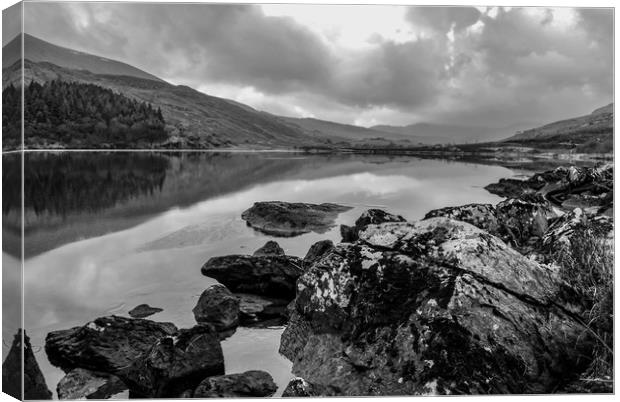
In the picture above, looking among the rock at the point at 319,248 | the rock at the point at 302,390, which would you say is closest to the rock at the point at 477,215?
the rock at the point at 319,248

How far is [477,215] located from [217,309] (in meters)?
4.21

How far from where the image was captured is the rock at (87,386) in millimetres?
5469

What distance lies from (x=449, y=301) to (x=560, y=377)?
1399 millimetres

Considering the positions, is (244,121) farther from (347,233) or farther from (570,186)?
(570,186)

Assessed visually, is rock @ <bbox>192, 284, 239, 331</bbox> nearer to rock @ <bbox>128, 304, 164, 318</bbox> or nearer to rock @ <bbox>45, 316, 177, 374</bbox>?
rock @ <bbox>128, 304, 164, 318</bbox>

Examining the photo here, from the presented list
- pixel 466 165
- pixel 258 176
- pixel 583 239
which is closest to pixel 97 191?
pixel 258 176

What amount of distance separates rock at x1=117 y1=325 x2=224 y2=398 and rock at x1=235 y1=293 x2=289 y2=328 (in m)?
1.46

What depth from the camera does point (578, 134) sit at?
7355 millimetres

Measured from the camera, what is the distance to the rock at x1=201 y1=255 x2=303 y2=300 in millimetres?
8047

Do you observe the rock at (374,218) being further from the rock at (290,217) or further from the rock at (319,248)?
the rock at (319,248)

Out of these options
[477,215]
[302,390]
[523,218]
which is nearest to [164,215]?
[477,215]

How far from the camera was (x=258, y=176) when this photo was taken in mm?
9602

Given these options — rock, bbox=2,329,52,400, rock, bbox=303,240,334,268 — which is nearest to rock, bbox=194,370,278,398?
rock, bbox=2,329,52,400

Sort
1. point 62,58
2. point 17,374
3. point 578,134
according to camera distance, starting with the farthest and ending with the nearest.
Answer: point 578,134, point 62,58, point 17,374
